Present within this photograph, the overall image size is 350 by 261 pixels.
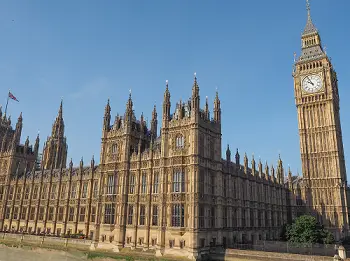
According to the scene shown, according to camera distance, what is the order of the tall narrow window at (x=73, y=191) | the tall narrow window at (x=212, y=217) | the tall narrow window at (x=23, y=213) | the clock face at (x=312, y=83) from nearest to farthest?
the tall narrow window at (x=212, y=217)
the tall narrow window at (x=73, y=191)
the tall narrow window at (x=23, y=213)
the clock face at (x=312, y=83)

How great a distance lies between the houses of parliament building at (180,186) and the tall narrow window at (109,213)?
17 centimetres

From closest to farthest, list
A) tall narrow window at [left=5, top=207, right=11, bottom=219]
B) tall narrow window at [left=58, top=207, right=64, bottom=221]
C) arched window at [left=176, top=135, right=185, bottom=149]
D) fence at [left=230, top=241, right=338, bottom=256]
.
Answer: fence at [left=230, top=241, right=338, bottom=256], arched window at [left=176, top=135, right=185, bottom=149], tall narrow window at [left=58, top=207, right=64, bottom=221], tall narrow window at [left=5, top=207, right=11, bottom=219]

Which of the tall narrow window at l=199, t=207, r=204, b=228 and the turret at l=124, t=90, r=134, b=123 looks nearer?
the tall narrow window at l=199, t=207, r=204, b=228

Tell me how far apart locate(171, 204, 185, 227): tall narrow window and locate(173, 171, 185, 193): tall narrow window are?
2.37m

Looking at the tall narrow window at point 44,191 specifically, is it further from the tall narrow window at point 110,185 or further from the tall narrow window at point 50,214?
the tall narrow window at point 110,185

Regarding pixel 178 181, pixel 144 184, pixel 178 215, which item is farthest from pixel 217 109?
pixel 178 215

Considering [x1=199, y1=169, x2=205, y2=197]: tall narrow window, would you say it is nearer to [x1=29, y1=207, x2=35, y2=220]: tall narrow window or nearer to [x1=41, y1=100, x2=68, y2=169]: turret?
[x1=29, y1=207, x2=35, y2=220]: tall narrow window

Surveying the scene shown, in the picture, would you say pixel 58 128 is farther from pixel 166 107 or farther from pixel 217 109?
pixel 217 109

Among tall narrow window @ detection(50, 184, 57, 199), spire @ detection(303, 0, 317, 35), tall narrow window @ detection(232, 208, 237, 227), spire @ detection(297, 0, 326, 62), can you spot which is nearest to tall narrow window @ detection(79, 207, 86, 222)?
tall narrow window @ detection(50, 184, 57, 199)

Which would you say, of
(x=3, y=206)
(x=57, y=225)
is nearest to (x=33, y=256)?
(x=57, y=225)

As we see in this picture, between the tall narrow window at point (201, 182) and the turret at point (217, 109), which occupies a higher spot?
the turret at point (217, 109)

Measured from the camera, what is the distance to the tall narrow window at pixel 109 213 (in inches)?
2137

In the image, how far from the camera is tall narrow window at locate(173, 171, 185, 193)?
1891 inches

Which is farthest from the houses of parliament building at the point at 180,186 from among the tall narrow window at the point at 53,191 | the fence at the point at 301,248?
the fence at the point at 301,248
